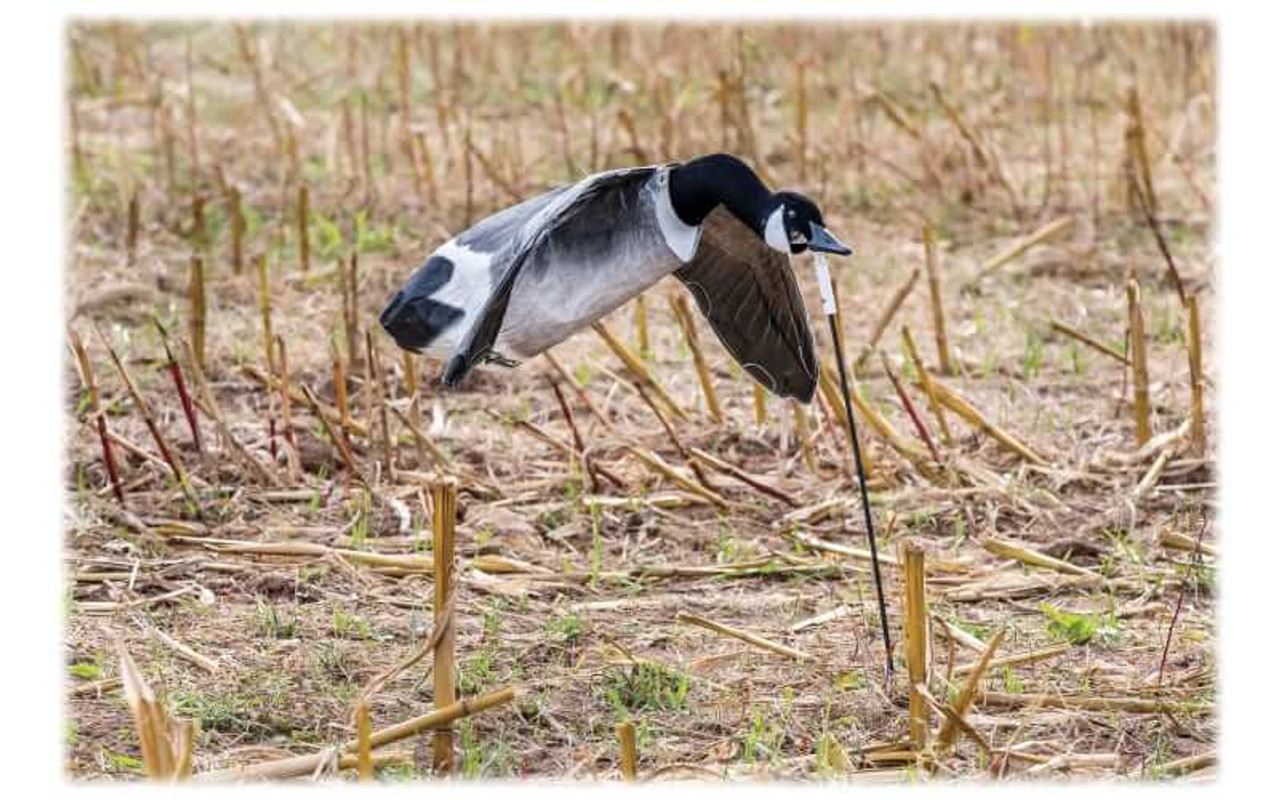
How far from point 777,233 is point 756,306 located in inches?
19.7

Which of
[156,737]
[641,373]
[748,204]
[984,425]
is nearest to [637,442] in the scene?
[641,373]

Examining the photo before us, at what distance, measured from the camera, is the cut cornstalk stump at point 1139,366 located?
4.30 meters

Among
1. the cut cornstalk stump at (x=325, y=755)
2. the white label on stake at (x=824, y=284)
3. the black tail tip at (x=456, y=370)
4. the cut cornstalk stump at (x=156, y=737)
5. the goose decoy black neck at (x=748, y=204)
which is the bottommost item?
the cut cornstalk stump at (x=325, y=755)

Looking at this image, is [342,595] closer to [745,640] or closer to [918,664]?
[745,640]

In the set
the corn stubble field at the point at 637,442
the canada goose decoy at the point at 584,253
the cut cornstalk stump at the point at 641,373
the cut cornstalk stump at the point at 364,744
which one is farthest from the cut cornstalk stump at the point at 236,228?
the cut cornstalk stump at the point at 364,744

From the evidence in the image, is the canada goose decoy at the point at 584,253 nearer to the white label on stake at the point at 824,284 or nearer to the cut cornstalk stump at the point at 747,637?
the white label on stake at the point at 824,284

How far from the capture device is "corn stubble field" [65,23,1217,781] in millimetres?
3229

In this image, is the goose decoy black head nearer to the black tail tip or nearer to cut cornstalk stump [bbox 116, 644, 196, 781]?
the black tail tip

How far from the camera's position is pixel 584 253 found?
3266mm

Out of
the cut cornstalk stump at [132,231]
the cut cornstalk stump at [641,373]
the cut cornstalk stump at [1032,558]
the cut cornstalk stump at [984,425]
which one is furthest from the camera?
the cut cornstalk stump at [132,231]

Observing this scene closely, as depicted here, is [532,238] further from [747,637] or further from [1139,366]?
[1139,366]

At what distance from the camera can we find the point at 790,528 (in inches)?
161

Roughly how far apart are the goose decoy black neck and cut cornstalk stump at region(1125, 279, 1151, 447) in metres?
1.34

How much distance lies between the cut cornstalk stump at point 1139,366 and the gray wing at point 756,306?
3.30ft
